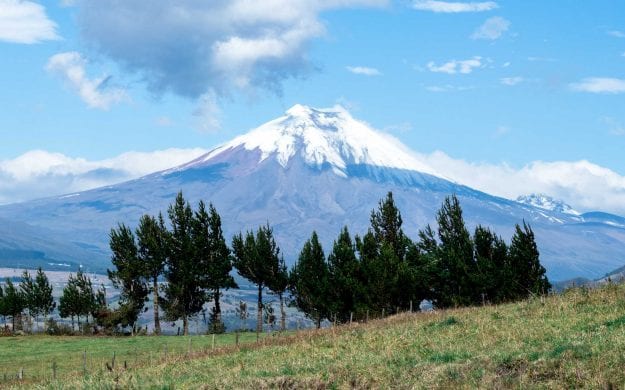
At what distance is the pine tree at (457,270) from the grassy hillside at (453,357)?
4999cm

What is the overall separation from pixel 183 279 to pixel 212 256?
208 inches

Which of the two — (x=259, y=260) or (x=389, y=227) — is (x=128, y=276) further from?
(x=389, y=227)

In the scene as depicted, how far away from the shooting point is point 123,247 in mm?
97938

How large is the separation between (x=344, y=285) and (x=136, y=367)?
5576 cm

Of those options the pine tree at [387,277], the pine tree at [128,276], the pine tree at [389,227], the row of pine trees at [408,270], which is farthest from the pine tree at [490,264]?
the pine tree at [128,276]

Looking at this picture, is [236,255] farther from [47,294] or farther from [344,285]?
[47,294]

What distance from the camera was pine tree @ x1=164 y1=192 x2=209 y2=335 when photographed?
9212 cm

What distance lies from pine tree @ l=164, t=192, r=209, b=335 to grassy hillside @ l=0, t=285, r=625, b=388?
5872 cm

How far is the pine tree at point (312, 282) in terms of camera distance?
89.6 meters

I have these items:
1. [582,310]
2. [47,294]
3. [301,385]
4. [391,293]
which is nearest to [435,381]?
[301,385]

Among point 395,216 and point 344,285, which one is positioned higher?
point 395,216

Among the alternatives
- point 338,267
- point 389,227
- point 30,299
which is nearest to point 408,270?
point 338,267

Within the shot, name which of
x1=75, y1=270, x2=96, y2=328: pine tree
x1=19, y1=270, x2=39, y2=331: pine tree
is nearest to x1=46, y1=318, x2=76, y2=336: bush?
x1=75, y1=270, x2=96, y2=328: pine tree

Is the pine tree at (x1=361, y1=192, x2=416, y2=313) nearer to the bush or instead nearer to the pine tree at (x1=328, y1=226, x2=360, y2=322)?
the pine tree at (x1=328, y1=226, x2=360, y2=322)
